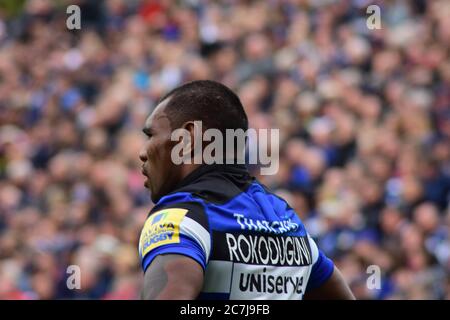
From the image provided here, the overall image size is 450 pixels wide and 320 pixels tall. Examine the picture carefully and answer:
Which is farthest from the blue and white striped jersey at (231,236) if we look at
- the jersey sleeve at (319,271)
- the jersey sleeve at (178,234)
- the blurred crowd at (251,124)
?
the blurred crowd at (251,124)

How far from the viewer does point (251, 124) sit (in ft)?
36.5

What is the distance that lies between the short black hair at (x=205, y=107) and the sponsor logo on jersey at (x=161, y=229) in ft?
1.25

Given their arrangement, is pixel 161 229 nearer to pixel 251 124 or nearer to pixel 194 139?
pixel 194 139

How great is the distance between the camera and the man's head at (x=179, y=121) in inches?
137

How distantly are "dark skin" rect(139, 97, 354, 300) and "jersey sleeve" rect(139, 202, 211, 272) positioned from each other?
32mm

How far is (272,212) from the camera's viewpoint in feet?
11.5

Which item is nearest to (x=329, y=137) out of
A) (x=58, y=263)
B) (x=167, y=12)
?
(x=58, y=263)

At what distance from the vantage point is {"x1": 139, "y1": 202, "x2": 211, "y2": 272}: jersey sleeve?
10.3ft

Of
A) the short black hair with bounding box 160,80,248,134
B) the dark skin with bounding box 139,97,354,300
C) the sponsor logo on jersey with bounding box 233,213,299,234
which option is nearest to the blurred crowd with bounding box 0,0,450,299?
the dark skin with bounding box 139,97,354,300

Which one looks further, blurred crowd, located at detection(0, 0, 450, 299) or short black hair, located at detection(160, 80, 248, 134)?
blurred crowd, located at detection(0, 0, 450, 299)

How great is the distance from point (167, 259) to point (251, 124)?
807cm

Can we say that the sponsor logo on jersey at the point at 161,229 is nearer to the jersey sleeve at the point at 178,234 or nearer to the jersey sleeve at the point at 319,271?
the jersey sleeve at the point at 178,234

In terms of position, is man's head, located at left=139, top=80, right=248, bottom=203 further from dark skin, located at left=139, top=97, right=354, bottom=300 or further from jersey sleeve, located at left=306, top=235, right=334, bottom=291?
jersey sleeve, located at left=306, top=235, right=334, bottom=291
